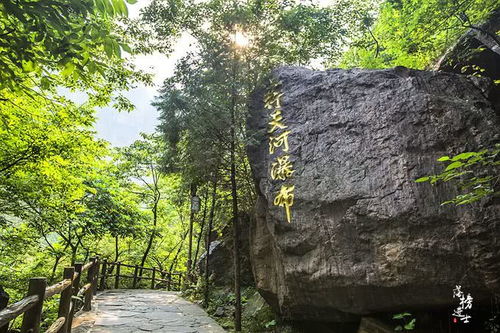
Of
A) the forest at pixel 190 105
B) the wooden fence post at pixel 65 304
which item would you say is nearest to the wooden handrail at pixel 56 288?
the wooden fence post at pixel 65 304

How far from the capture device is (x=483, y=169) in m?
4.40

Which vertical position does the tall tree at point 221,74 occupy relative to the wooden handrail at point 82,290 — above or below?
above

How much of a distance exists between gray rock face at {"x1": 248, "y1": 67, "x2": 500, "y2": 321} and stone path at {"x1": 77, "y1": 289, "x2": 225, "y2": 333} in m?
2.10

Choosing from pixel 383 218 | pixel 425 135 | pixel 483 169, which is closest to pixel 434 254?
pixel 383 218

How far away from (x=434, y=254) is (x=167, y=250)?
21.8m

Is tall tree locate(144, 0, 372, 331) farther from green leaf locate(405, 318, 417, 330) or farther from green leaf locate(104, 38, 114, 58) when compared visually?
green leaf locate(104, 38, 114, 58)

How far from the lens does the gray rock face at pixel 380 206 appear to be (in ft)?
13.9

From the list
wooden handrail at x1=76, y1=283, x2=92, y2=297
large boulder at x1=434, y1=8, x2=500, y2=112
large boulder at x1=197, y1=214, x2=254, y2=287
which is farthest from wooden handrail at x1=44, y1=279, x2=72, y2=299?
large boulder at x1=434, y1=8, x2=500, y2=112

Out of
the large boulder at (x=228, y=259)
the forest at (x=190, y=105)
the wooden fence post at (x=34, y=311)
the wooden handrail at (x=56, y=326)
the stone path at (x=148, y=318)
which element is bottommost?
the stone path at (x=148, y=318)

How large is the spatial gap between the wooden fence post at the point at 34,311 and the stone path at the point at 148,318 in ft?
9.01

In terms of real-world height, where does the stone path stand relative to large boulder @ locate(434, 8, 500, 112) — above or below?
below

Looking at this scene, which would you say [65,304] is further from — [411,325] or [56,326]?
[411,325]

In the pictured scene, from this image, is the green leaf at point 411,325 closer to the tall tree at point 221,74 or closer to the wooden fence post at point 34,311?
the tall tree at point 221,74

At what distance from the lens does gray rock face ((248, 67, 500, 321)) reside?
13.9ft
